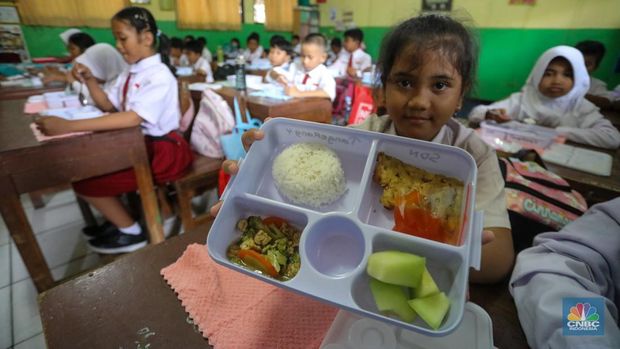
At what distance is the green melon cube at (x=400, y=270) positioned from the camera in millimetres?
395

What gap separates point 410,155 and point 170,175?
175cm

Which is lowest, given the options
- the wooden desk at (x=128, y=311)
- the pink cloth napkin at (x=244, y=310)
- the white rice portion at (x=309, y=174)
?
the wooden desk at (x=128, y=311)

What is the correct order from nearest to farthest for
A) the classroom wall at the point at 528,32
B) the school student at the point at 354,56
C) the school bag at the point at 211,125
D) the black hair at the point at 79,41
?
1. the school bag at the point at 211,125
2. the black hair at the point at 79,41
3. the classroom wall at the point at 528,32
4. the school student at the point at 354,56

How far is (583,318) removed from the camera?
0.56 meters

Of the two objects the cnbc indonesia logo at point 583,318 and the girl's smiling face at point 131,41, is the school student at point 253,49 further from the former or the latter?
the cnbc indonesia logo at point 583,318

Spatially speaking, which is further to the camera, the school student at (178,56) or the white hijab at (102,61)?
the school student at (178,56)

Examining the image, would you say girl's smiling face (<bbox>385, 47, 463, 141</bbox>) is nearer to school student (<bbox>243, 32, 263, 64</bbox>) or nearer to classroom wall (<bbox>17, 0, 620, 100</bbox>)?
classroom wall (<bbox>17, 0, 620, 100</bbox>)

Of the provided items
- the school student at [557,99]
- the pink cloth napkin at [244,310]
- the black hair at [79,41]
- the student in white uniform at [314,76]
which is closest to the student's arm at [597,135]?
the school student at [557,99]

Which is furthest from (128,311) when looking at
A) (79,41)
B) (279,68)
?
(79,41)

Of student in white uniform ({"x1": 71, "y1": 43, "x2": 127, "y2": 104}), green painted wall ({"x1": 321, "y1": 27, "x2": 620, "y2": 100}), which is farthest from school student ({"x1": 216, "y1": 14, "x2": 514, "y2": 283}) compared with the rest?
green painted wall ({"x1": 321, "y1": 27, "x2": 620, "y2": 100})

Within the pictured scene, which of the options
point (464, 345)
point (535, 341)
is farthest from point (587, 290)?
point (464, 345)

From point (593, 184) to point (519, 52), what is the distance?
5.23 meters

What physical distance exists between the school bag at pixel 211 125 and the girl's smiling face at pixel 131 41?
18.3 inches

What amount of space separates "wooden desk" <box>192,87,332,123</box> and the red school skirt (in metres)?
0.65
